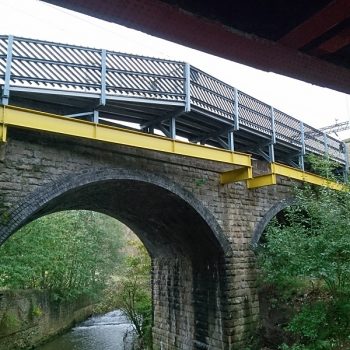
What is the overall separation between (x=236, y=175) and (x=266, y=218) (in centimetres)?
206

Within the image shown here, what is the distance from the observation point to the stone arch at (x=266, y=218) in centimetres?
1077

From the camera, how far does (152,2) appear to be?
1.49 m

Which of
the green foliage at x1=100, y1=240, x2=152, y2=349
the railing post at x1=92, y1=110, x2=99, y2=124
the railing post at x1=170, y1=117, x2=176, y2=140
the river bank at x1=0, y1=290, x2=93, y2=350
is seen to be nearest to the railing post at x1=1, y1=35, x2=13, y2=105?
the railing post at x1=92, y1=110, x2=99, y2=124

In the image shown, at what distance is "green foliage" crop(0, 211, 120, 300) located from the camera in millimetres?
13414

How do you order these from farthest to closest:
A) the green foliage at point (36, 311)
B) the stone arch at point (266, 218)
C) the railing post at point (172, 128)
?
the green foliage at point (36, 311) → the stone arch at point (266, 218) → the railing post at point (172, 128)

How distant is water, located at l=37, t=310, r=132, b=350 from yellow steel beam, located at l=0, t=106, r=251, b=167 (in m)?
9.70

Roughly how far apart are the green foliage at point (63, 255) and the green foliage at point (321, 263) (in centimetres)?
870

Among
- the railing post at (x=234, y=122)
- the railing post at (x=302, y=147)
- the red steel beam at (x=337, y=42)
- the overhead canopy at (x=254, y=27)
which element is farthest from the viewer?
the railing post at (x=302, y=147)

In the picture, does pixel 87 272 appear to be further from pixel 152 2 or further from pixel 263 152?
pixel 152 2

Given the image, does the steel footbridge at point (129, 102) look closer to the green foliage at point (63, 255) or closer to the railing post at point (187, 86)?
the railing post at point (187, 86)

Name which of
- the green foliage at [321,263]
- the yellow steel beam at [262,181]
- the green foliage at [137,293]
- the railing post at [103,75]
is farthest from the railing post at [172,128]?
the green foliage at [137,293]

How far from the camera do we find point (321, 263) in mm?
7957

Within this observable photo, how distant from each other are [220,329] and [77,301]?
12.8m

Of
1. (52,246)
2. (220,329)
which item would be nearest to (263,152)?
(220,329)
